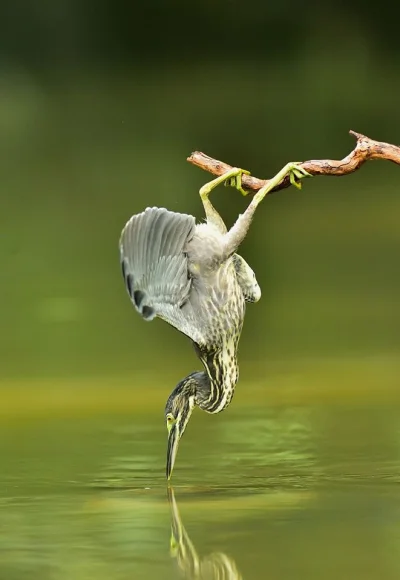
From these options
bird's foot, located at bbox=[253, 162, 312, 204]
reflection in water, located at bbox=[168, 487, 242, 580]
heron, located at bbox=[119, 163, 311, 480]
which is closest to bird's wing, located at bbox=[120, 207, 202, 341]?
heron, located at bbox=[119, 163, 311, 480]

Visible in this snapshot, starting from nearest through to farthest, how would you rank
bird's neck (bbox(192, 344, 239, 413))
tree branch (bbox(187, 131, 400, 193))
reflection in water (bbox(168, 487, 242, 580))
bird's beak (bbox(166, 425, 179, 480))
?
reflection in water (bbox(168, 487, 242, 580))
tree branch (bbox(187, 131, 400, 193))
bird's neck (bbox(192, 344, 239, 413))
bird's beak (bbox(166, 425, 179, 480))

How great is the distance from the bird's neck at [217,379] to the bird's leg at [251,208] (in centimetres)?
34

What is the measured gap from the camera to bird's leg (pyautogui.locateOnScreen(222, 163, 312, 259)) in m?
5.26

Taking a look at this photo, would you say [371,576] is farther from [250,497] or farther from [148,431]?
[148,431]

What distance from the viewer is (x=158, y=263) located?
17.4 feet

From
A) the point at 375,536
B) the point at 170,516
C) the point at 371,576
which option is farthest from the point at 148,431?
the point at 371,576

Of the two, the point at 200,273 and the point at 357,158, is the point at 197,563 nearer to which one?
the point at 200,273

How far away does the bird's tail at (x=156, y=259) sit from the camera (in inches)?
206

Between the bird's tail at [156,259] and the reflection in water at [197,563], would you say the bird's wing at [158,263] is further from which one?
the reflection in water at [197,563]

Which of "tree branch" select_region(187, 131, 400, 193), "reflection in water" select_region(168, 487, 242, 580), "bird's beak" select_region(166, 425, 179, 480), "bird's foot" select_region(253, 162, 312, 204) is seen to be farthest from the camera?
"bird's beak" select_region(166, 425, 179, 480)

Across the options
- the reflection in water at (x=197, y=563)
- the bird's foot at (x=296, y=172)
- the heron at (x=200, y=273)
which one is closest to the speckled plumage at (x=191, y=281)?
the heron at (x=200, y=273)

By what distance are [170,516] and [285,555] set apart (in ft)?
2.24

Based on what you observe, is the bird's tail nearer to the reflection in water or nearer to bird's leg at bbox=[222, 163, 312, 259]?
bird's leg at bbox=[222, 163, 312, 259]

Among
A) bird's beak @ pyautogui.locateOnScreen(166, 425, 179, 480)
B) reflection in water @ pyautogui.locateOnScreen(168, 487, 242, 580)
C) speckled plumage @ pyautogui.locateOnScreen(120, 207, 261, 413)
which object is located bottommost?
reflection in water @ pyautogui.locateOnScreen(168, 487, 242, 580)
